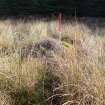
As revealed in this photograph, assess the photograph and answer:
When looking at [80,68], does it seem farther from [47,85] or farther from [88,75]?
[47,85]

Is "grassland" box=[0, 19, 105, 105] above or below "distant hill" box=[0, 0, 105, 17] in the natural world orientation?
below

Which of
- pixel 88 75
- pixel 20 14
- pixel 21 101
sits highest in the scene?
pixel 20 14

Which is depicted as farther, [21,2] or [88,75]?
[21,2]

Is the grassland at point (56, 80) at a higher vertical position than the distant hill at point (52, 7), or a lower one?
lower

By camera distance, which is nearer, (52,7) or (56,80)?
(56,80)

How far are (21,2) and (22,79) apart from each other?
16945 millimetres

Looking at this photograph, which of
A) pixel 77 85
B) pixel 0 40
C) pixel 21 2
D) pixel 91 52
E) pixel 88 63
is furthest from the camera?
pixel 21 2

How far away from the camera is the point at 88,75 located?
4109mm

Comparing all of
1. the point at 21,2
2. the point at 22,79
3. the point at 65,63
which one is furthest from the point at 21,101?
the point at 21,2

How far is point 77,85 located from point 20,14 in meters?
17.5

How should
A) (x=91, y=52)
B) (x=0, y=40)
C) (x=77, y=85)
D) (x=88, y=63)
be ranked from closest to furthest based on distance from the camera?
(x=77, y=85), (x=88, y=63), (x=91, y=52), (x=0, y=40)

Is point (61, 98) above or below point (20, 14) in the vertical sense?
below

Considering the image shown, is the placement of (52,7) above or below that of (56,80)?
above

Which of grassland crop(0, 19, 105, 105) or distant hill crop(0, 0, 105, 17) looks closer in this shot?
grassland crop(0, 19, 105, 105)
